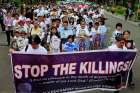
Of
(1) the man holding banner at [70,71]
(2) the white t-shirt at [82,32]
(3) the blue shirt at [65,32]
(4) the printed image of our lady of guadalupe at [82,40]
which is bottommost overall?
(4) the printed image of our lady of guadalupe at [82,40]

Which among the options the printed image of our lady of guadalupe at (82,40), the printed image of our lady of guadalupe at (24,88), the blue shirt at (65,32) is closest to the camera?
the printed image of our lady of guadalupe at (24,88)

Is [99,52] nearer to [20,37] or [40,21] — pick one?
[20,37]

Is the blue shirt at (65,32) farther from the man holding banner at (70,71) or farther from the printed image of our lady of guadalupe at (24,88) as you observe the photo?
the printed image of our lady of guadalupe at (24,88)

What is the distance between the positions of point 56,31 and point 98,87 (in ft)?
16.6

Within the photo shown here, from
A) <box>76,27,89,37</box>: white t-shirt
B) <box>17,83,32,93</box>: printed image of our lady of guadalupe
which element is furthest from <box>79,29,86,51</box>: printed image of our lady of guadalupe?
<box>17,83,32,93</box>: printed image of our lady of guadalupe

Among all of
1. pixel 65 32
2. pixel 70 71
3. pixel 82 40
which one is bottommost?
pixel 82 40

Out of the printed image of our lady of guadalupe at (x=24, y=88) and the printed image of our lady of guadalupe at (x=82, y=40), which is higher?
the printed image of our lady of guadalupe at (x=24, y=88)

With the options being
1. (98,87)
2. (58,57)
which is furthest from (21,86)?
(98,87)

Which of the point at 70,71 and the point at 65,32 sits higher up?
the point at 70,71

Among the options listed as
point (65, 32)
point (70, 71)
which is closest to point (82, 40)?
point (65, 32)

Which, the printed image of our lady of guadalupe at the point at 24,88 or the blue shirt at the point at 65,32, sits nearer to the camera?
the printed image of our lady of guadalupe at the point at 24,88

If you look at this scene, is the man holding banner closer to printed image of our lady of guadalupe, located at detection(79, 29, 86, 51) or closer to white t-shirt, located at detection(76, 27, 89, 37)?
printed image of our lady of guadalupe, located at detection(79, 29, 86, 51)

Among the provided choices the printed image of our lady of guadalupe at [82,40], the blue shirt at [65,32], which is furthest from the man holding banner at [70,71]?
the blue shirt at [65,32]

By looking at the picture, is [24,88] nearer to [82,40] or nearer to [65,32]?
[65,32]
